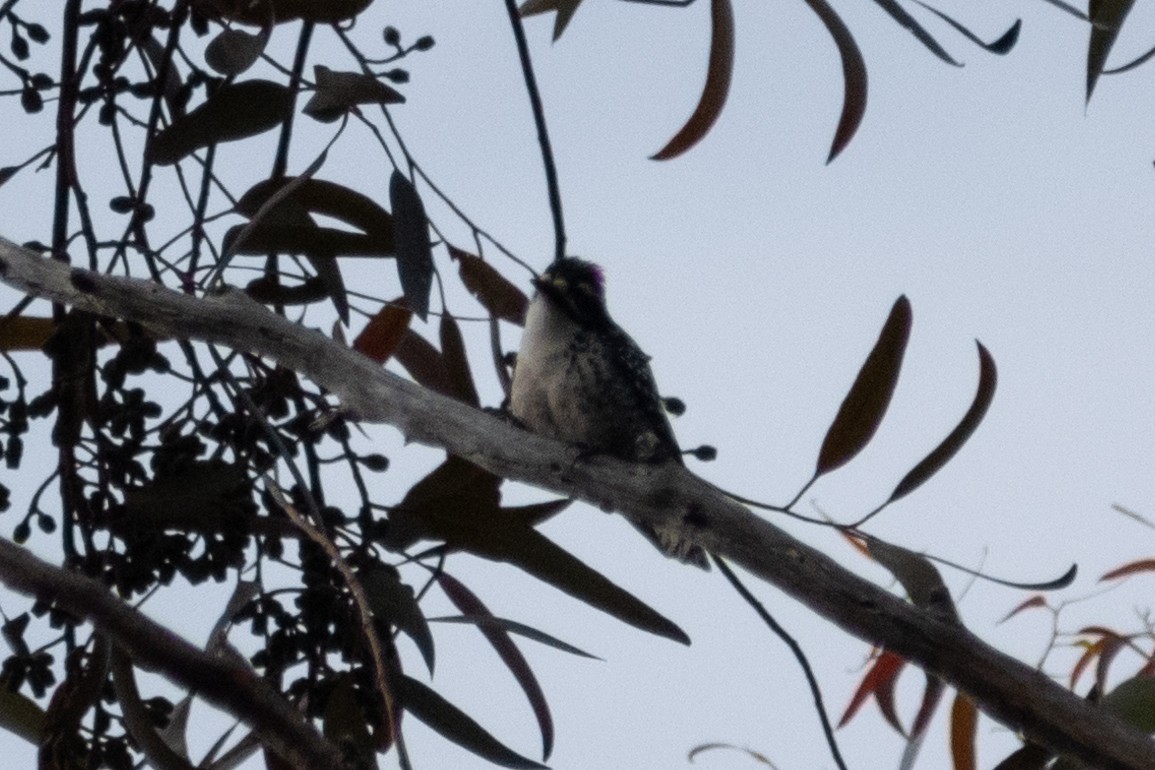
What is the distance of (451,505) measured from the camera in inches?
75.9

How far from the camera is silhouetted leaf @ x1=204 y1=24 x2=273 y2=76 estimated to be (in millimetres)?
1813

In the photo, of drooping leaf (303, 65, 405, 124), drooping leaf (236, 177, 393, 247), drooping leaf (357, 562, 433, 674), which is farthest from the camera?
drooping leaf (236, 177, 393, 247)

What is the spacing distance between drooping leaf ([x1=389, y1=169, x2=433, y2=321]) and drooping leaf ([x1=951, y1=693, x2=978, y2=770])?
2.94 ft

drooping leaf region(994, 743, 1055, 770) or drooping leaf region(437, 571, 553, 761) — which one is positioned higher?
drooping leaf region(437, 571, 553, 761)

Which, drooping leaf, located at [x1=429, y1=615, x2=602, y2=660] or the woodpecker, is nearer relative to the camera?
drooping leaf, located at [x1=429, y1=615, x2=602, y2=660]

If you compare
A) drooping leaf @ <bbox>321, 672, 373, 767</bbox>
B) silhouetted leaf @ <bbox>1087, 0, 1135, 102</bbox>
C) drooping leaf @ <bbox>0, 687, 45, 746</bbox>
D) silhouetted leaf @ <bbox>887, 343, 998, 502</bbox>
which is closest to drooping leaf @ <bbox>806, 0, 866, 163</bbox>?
silhouetted leaf @ <bbox>1087, 0, 1135, 102</bbox>

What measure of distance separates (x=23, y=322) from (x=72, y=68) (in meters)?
0.33

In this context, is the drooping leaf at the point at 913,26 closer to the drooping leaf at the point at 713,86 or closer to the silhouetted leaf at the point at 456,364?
the drooping leaf at the point at 713,86

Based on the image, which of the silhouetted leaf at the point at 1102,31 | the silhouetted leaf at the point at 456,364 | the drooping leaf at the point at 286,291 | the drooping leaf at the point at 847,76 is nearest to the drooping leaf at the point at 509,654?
the silhouetted leaf at the point at 456,364

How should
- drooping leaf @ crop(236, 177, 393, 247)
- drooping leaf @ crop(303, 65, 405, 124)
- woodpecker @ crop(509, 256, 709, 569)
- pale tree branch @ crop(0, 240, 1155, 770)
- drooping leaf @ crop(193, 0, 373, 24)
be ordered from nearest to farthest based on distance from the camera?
pale tree branch @ crop(0, 240, 1155, 770)
drooping leaf @ crop(303, 65, 405, 124)
drooping leaf @ crop(193, 0, 373, 24)
drooping leaf @ crop(236, 177, 393, 247)
woodpecker @ crop(509, 256, 709, 569)

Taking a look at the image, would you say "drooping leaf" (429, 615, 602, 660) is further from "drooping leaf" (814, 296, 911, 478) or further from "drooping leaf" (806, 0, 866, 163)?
"drooping leaf" (806, 0, 866, 163)

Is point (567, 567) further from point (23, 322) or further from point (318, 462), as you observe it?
point (23, 322)

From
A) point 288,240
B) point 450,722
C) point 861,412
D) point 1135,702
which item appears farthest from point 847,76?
point 450,722

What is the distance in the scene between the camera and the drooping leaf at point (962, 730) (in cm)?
213
